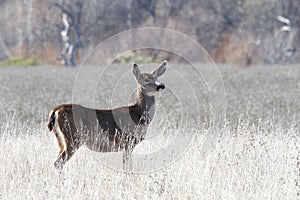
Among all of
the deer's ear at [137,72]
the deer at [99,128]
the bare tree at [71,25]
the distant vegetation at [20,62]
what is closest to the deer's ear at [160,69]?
the deer at [99,128]

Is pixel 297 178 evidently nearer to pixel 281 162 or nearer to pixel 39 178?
pixel 281 162

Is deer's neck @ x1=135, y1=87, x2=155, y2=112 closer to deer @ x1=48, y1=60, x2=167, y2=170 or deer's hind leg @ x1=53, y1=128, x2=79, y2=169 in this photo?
deer @ x1=48, y1=60, x2=167, y2=170

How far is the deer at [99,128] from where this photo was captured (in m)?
6.58

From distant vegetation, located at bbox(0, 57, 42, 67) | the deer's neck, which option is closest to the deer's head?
the deer's neck

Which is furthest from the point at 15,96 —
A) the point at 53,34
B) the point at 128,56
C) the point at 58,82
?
the point at 53,34

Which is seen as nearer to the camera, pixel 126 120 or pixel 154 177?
pixel 154 177

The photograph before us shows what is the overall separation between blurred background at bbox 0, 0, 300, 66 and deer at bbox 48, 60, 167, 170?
109ft

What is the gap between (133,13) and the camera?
160 feet

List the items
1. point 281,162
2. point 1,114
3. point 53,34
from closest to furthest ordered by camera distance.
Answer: point 281,162, point 1,114, point 53,34

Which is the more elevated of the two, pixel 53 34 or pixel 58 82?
pixel 58 82

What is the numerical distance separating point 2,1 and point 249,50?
801 inches

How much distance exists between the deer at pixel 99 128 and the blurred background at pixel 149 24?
3316 cm

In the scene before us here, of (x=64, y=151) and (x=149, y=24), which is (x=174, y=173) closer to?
(x=64, y=151)

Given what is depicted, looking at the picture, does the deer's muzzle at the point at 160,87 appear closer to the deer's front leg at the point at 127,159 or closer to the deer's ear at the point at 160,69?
the deer's ear at the point at 160,69
